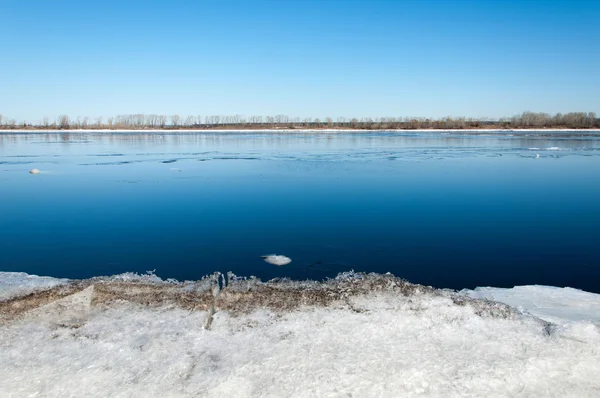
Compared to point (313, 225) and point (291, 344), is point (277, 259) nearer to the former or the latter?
point (313, 225)

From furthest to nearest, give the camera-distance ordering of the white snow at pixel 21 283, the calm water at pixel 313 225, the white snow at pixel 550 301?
the calm water at pixel 313 225, the white snow at pixel 21 283, the white snow at pixel 550 301

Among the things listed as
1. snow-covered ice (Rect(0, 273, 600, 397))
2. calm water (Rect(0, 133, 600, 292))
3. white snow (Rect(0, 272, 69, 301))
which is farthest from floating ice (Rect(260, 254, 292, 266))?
white snow (Rect(0, 272, 69, 301))

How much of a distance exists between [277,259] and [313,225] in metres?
1.67

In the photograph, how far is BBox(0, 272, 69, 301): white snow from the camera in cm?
377

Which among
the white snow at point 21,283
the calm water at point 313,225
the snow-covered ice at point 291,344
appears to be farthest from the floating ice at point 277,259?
the white snow at point 21,283

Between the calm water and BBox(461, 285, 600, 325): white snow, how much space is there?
313mm

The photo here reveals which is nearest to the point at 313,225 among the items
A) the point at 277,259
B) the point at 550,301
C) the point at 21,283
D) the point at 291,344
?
the point at 277,259

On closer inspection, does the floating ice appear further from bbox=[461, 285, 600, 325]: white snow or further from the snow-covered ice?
bbox=[461, 285, 600, 325]: white snow

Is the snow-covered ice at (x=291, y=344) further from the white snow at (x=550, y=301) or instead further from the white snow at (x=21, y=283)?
the white snow at (x=21, y=283)

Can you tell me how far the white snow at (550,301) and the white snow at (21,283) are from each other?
3623 millimetres

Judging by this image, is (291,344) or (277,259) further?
(277,259)

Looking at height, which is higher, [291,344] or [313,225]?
[313,225]

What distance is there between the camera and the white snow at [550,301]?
334 centimetres

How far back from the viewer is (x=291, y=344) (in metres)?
2.93
